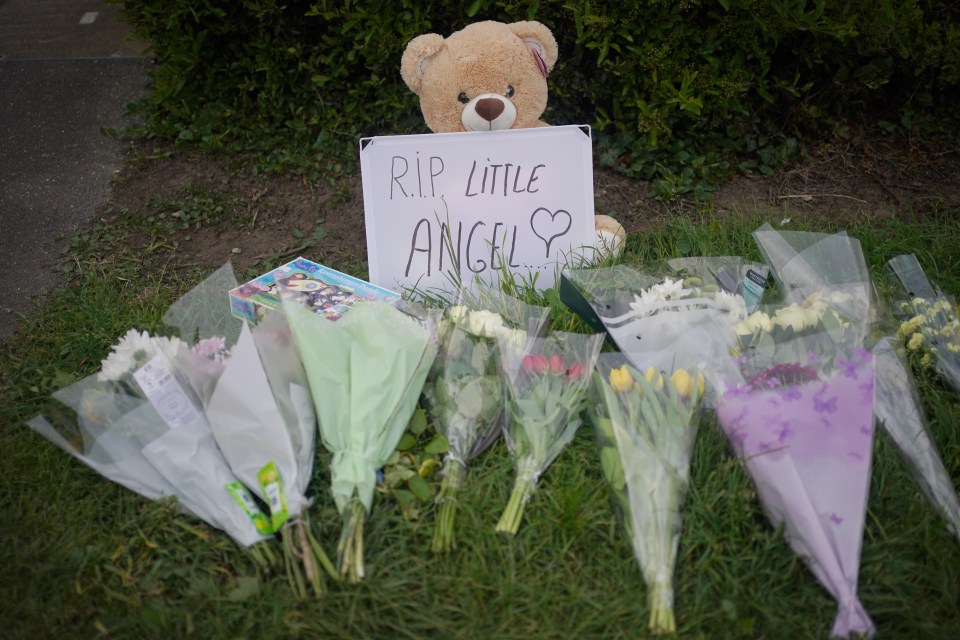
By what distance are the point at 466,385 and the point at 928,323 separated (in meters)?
1.21

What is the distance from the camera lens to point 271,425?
5.25ft

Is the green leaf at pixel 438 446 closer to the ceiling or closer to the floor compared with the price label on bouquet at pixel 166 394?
closer to the floor

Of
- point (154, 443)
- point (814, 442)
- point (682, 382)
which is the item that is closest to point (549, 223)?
point (682, 382)

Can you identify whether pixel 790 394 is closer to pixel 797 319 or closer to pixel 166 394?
pixel 797 319

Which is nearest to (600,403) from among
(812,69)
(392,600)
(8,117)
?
(392,600)

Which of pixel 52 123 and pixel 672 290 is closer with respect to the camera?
pixel 672 290

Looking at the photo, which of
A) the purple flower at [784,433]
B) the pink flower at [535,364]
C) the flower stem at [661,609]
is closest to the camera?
the flower stem at [661,609]

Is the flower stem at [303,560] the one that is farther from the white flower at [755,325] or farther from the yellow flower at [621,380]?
the white flower at [755,325]

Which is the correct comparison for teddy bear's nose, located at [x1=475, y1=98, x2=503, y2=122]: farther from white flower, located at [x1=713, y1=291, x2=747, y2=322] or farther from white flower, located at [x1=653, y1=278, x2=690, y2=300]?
white flower, located at [x1=713, y1=291, x2=747, y2=322]

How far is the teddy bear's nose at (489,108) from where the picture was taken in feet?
7.29

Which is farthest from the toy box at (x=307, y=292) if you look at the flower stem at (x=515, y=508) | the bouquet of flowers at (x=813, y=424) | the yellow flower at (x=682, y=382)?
the bouquet of flowers at (x=813, y=424)

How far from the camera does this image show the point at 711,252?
96.3 inches

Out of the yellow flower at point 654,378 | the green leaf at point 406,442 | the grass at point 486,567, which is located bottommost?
the grass at point 486,567

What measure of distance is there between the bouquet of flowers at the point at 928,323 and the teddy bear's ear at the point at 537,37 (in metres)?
1.19
